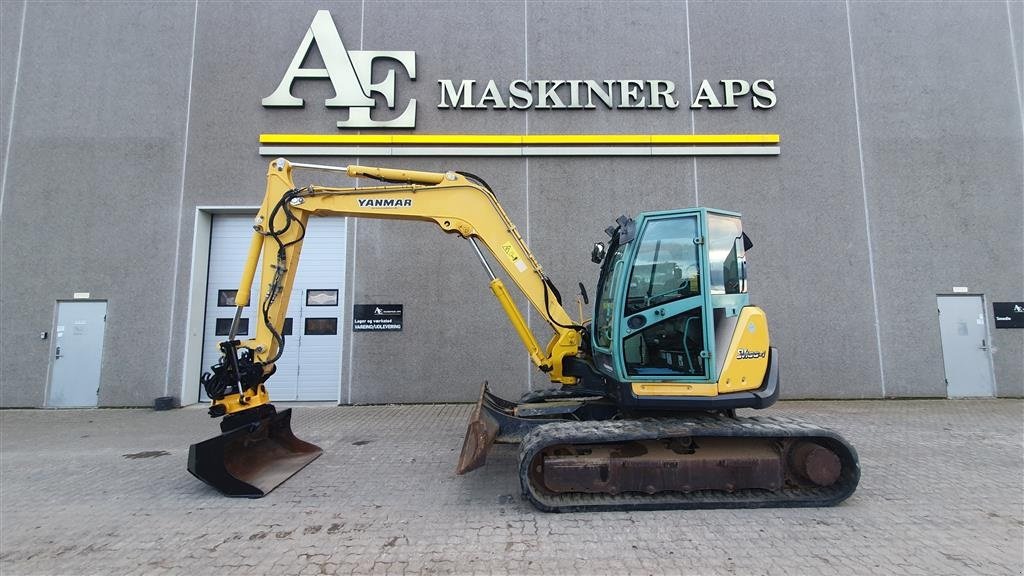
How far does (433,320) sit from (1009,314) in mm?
12216

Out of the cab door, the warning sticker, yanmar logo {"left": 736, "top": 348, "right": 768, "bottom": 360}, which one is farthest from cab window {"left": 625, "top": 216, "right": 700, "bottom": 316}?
the warning sticker

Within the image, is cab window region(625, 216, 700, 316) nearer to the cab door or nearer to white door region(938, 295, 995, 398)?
the cab door

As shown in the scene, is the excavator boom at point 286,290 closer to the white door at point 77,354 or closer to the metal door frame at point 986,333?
the white door at point 77,354

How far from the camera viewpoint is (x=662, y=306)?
4.31m

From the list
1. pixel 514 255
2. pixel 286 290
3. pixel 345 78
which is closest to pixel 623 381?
pixel 514 255

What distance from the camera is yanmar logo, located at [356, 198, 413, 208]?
5.14 metres

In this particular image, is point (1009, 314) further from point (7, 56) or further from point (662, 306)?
point (7, 56)

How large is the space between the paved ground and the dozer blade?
0.18m

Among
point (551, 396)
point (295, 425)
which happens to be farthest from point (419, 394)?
point (551, 396)

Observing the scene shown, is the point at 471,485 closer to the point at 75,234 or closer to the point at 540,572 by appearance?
the point at 540,572

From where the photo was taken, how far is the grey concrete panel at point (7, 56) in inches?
372

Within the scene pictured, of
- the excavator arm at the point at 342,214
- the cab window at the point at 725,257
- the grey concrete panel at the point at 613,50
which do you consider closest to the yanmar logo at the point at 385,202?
the excavator arm at the point at 342,214

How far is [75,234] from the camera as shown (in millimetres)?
9297

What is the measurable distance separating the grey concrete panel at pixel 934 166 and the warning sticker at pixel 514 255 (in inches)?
341
